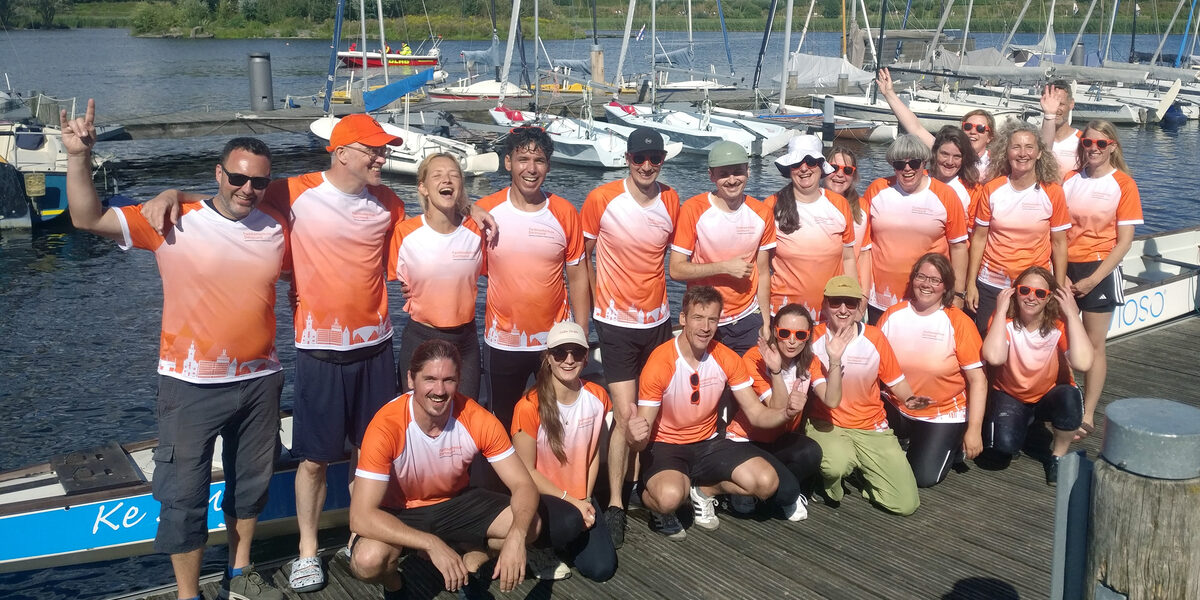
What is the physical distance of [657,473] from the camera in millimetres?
5449

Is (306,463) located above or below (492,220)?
below

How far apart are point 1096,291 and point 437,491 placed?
16.1 feet

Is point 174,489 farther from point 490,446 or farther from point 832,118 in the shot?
point 832,118

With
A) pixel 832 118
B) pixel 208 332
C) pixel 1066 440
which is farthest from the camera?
pixel 832 118

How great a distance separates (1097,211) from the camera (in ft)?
22.5

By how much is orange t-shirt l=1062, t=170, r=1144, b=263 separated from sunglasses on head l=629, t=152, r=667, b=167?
3214 mm

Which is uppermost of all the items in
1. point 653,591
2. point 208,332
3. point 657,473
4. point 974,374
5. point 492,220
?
point 492,220

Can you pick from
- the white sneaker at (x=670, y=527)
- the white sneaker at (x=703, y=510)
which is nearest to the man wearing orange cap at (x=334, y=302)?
the white sneaker at (x=670, y=527)

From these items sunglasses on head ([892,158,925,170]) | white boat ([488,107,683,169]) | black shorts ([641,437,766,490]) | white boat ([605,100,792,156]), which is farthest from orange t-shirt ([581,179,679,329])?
white boat ([605,100,792,156])

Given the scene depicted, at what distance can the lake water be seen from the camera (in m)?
11.2

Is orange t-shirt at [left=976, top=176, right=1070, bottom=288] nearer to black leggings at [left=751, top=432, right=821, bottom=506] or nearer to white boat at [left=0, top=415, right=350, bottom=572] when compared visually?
black leggings at [left=751, top=432, right=821, bottom=506]

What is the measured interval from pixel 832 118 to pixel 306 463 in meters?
26.7

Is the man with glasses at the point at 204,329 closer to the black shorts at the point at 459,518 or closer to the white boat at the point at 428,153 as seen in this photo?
the black shorts at the point at 459,518

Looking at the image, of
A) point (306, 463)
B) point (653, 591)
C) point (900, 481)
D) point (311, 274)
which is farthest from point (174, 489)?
point (900, 481)
